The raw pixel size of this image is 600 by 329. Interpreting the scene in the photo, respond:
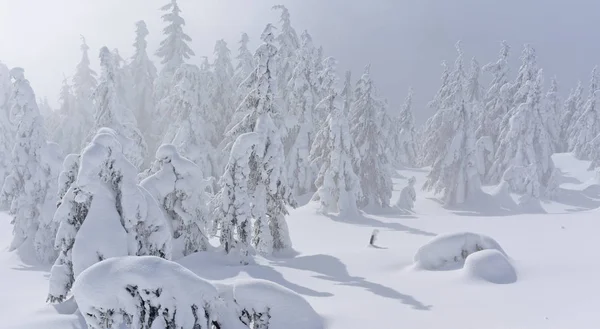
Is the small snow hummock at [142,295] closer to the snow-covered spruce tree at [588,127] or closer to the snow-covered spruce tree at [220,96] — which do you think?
the snow-covered spruce tree at [220,96]

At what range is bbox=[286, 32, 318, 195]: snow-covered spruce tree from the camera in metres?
36.9

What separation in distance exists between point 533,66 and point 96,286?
43097mm

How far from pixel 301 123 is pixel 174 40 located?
517 inches

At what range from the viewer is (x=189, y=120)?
3222cm

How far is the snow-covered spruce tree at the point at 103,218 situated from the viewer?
9.83 meters

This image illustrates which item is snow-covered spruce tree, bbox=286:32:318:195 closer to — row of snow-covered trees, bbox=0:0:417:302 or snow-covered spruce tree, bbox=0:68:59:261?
row of snow-covered trees, bbox=0:0:417:302

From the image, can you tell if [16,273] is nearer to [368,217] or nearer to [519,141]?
[368,217]

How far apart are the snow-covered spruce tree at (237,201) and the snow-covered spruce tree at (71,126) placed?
2759 cm

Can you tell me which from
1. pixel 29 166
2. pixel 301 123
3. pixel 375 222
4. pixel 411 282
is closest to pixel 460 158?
pixel 375 222

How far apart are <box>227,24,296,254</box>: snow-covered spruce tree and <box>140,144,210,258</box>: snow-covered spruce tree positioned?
7.65ft

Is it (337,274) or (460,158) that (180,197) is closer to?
(337,274)

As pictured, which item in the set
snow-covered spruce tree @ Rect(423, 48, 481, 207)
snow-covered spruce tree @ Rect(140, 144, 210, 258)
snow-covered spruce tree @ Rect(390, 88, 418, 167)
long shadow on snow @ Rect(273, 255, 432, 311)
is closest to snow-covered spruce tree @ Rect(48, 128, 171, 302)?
snow-covered spruce tree @ Rect(140, 144, 210, 258)

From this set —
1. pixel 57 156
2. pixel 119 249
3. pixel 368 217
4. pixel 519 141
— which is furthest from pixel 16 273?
pixel 519 141

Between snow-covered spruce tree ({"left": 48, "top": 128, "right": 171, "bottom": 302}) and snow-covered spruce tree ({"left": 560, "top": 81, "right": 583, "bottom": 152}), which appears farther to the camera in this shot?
snow-covered spruce tree ({"left": 560, "top": 81, "right": 583, "bottom": 152})
